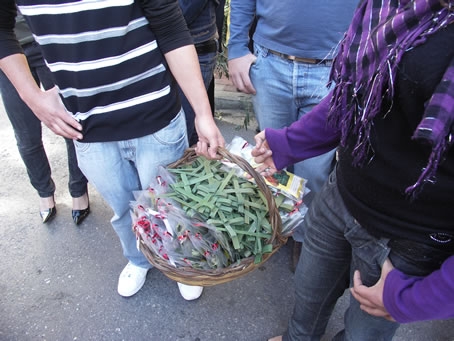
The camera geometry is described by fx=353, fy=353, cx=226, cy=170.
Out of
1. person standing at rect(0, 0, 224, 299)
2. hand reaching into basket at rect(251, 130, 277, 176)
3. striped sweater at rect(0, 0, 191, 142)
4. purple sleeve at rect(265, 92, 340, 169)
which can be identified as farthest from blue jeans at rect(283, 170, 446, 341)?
striped sweater at rect(0, 0, 191, 142)

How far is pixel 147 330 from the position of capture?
1.77 meters

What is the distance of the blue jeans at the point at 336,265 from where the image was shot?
923 millimetres

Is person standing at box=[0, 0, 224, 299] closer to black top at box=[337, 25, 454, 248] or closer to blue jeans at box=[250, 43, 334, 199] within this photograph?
blue jeans at box=[250, 43, 334, 199]

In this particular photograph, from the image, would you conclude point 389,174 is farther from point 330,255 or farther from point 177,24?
point 177,24

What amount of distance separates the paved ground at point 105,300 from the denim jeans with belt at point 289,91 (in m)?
0.66

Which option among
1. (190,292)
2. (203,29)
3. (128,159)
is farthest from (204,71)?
(190,292)

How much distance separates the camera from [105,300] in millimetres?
1912

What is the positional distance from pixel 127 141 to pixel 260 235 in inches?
24.5

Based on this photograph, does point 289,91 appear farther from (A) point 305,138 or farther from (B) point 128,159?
(B) point 128,159

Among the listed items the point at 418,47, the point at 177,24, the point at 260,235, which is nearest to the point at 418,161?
the point at 418,47

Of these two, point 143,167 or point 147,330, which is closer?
point 143,167

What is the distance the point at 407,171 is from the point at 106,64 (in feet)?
3.18

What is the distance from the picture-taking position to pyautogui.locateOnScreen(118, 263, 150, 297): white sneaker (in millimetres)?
1910

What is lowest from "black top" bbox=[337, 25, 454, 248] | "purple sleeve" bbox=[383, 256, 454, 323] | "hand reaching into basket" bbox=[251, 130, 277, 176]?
"hand reaching into basket" bbox=[251, 130, 277, 176]
